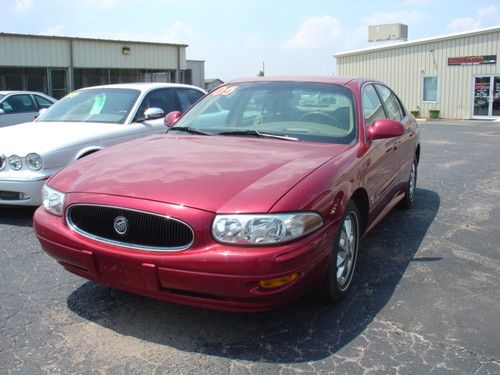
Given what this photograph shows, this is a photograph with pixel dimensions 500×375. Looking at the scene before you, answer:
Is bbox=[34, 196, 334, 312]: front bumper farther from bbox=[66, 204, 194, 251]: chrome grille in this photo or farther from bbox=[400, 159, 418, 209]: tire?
bbox=[400, 159, 418, 209]: tire

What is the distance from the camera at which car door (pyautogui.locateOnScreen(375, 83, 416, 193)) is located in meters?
5.13

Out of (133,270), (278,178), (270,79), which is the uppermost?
(270,79)

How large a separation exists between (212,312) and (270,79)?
2.27 m

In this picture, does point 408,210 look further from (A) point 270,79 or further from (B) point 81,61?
(B) point 81,61

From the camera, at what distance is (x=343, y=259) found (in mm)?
3609

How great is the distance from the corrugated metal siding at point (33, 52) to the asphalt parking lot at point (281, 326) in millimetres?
23553

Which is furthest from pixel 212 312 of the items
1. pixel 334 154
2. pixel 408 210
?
pixel 408 210

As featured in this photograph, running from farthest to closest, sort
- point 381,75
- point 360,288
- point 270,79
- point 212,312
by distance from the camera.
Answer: point 381,75 → point 270,79 → point 360,288 → point 212,312

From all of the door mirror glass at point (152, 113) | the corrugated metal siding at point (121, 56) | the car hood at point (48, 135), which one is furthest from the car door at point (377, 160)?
the corrugated metal siding at point (121, 56)

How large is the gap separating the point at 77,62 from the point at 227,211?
27841mm

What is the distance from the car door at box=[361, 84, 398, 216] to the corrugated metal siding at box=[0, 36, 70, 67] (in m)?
24.4

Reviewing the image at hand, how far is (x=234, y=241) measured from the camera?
2.79 m

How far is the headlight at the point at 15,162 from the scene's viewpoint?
215 inches

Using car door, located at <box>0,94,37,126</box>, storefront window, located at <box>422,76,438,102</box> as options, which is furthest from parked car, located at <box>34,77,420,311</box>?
storefront window, located at <box>422,76,438,102</box>
